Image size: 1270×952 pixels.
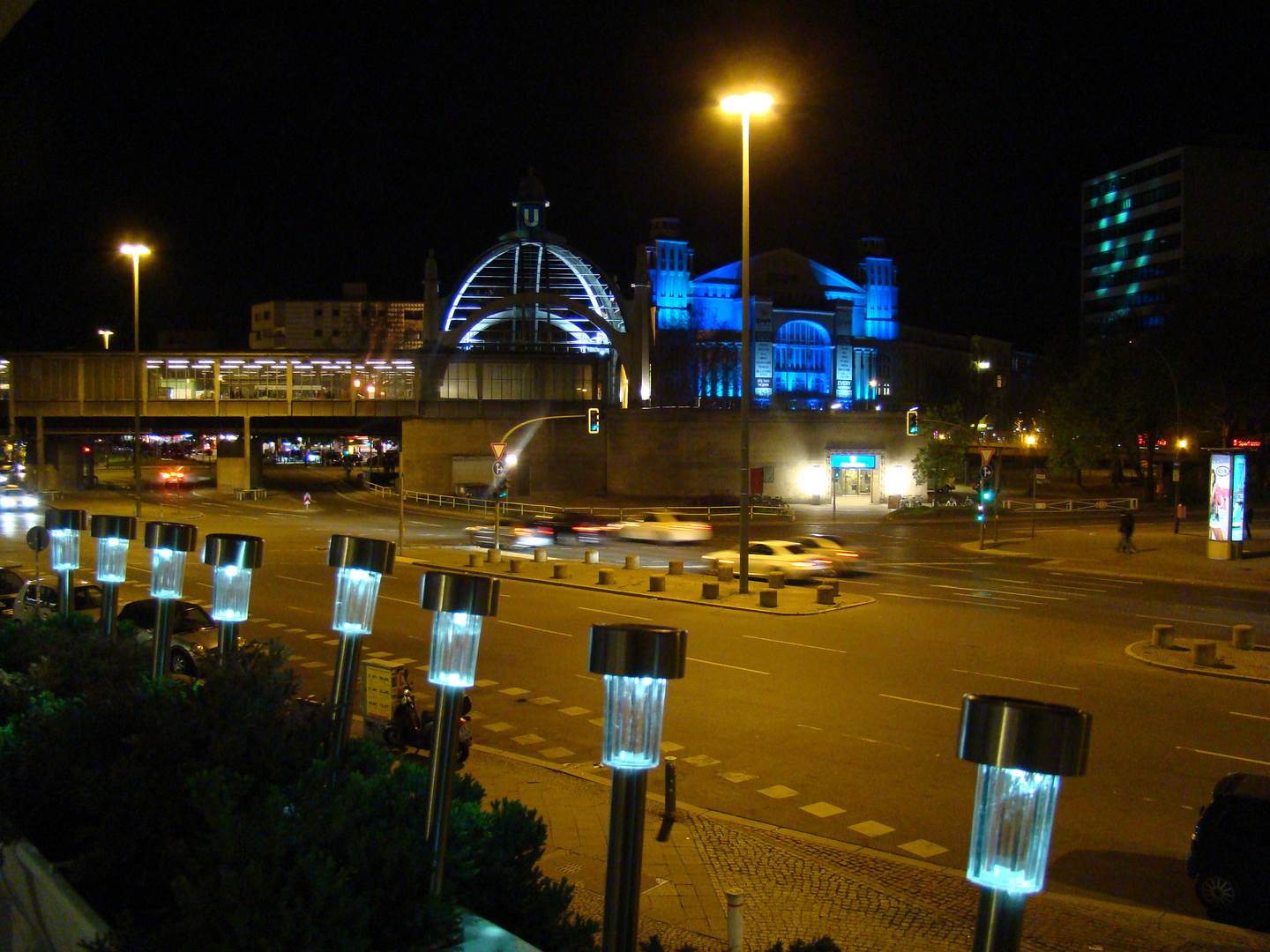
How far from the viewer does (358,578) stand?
5.55m

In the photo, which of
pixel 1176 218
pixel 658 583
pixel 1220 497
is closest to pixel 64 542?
pixel 658 583

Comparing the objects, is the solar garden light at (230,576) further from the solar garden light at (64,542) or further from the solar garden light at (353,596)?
the solar garden light at (64,542)

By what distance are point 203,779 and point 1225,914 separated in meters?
8.06

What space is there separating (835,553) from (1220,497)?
14539mm

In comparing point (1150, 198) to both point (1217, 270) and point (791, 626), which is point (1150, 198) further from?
point (791, 626)

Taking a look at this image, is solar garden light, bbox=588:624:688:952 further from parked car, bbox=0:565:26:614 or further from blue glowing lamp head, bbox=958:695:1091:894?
parked car, bbox=0:565:26:614

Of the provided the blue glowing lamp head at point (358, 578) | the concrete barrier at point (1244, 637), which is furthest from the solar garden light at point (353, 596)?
the concrete barrier at point (1244, 637)

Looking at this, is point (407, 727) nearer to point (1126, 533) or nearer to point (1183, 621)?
point (1183, 621)

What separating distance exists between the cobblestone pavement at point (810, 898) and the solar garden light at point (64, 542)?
5.83m

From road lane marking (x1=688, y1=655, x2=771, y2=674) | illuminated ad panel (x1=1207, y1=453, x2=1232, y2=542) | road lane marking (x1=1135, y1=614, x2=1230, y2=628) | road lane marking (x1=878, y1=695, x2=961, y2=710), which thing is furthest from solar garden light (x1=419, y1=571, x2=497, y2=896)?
illuminated ad panel (x1=1207, y1=453, x2=1232, y2=542)

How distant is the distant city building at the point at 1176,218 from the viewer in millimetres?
109688

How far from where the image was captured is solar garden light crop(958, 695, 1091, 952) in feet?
8.98

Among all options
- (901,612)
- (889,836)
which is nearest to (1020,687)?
(889,836)

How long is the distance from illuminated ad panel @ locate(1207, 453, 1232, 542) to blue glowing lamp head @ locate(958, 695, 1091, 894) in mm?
36242
